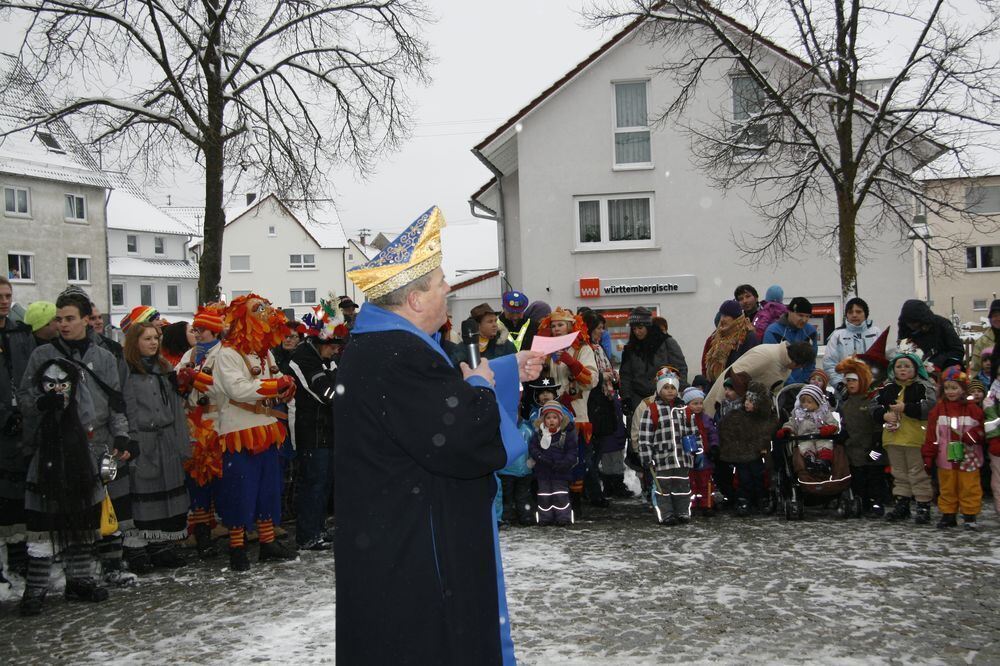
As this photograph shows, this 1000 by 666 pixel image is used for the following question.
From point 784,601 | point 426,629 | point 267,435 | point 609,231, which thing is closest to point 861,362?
point 784,601

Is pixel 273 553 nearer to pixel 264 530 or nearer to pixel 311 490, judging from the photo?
pixel 264 530

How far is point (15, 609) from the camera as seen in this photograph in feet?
20.1

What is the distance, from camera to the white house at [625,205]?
72.3 ft

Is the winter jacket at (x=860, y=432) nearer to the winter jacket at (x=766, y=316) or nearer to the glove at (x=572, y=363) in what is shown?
the winter jacket at (x=766, y=316)

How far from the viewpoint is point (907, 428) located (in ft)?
26.8

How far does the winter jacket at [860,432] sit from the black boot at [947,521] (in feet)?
2.61

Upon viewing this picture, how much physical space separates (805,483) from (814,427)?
1.75 ft

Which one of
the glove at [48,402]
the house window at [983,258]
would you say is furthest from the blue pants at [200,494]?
the house window at [983,258]

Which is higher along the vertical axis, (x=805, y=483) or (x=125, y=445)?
(x=125, y=445)

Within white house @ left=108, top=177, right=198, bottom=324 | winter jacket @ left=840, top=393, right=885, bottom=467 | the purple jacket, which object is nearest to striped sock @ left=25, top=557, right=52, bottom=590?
the purple jacket

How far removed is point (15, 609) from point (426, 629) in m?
4.81

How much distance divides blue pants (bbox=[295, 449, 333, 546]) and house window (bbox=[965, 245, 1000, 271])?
153 ft

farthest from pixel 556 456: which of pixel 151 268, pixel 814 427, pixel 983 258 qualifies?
pixel 151 268

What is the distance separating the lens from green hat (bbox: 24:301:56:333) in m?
6.51
